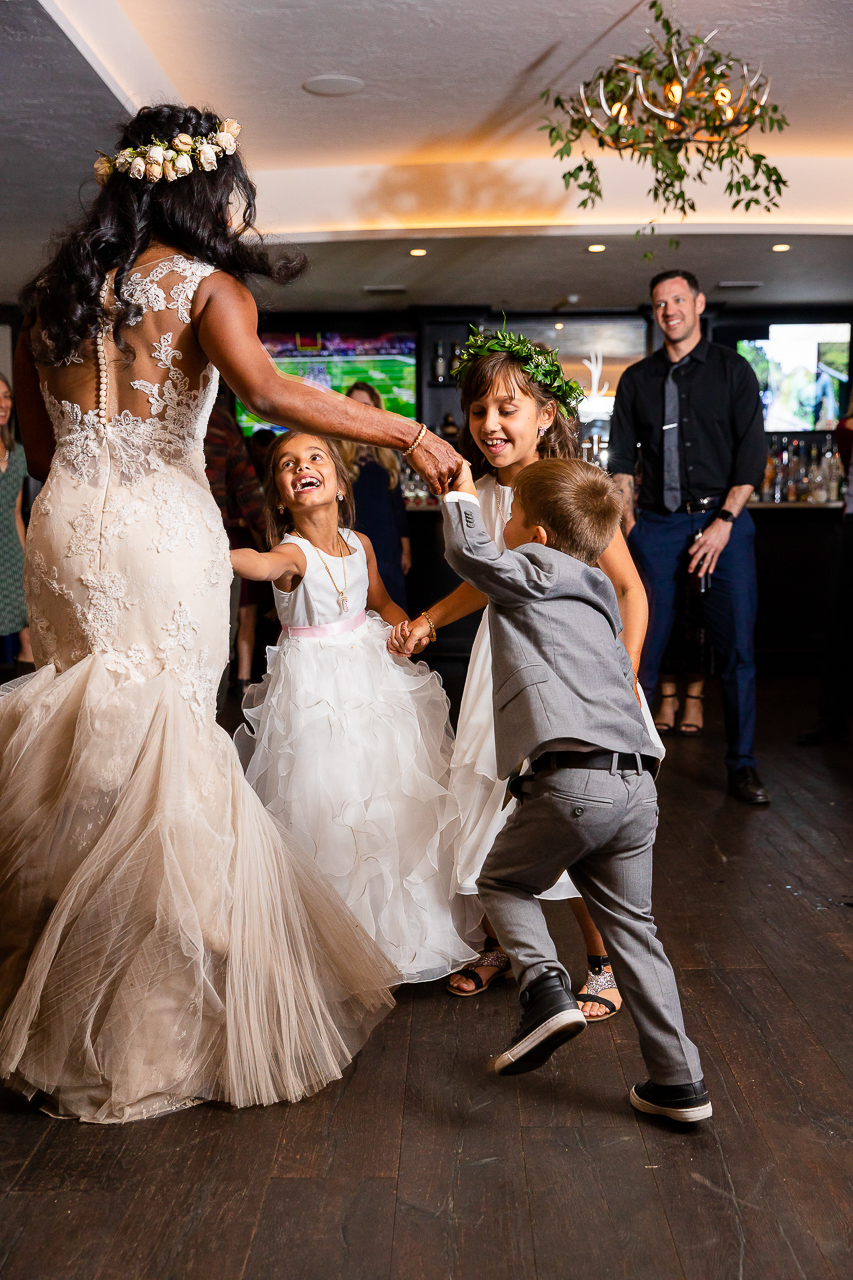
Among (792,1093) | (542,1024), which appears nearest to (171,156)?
(542,1024)

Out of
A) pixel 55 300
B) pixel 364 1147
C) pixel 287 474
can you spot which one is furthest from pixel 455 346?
pixel 364 1147

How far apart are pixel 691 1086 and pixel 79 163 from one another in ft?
16.2

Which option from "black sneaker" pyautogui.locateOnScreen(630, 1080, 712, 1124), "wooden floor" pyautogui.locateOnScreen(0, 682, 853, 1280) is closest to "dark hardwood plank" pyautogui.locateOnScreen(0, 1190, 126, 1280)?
"wooden floor" pyautogui.locateOnScreen(0, 682, 853, 1280)

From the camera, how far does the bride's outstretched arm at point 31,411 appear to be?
1.79 m

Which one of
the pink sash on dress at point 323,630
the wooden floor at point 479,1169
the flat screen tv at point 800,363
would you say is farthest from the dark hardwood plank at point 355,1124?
the flat screen tv at point 800,363

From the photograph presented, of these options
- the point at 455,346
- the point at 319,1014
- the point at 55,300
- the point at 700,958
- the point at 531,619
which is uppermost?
the point at 455,346

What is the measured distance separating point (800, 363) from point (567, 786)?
7.95m

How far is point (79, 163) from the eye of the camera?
4.90 metres

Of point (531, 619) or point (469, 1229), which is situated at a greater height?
point (531, 619)

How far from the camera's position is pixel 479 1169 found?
1516 millimetres

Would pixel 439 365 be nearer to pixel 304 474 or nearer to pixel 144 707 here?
pixel 304 474

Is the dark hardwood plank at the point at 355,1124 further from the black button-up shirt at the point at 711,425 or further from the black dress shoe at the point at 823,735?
the black dress shoe at the point at 823,735

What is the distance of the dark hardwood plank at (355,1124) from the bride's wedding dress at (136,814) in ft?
0.16

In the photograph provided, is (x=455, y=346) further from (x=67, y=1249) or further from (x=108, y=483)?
(x=67, y=1249)
